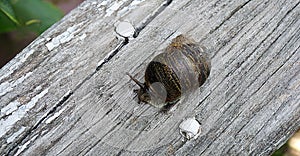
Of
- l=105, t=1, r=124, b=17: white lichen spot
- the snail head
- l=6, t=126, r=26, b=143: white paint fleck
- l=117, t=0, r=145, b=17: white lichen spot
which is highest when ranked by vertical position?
l=105, t=1, r=124, b=17: white lichen spot

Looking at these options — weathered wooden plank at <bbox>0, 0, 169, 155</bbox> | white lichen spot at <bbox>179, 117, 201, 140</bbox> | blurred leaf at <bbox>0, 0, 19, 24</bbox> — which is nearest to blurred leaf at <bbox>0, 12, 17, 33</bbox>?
blurred leaf at <bbox>0, 0, 19, 24</bbox>

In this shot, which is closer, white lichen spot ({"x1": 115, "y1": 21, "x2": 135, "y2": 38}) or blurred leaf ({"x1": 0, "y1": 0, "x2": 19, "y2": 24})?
white lichen spot ({"x1": 115, "y1": 21, "x2": 135, "y2": 38})

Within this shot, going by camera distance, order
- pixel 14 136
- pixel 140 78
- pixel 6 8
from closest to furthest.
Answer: pixel 14 136, pixel 140 78, pixel 6 8

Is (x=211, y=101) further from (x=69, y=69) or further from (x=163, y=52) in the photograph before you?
(x=69, y=69)

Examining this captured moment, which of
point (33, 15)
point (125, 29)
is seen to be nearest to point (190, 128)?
point (125, 29)

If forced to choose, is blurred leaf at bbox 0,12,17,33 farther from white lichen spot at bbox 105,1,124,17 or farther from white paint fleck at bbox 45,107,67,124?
white paint fleck at bbox 45,107,67,124

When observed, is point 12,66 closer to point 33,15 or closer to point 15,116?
point 15,116

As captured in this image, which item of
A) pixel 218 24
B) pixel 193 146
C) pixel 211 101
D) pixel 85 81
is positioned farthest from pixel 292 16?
pixel 85 81
